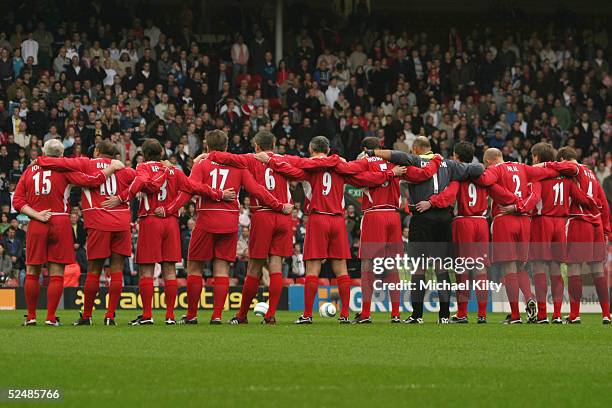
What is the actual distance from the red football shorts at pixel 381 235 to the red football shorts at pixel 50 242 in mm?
4016

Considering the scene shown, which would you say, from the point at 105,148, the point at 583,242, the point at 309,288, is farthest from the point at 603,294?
the point at 105,148

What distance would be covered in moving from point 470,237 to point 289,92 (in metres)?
15.8

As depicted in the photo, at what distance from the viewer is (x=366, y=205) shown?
1611cm

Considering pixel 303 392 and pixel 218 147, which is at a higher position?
pixel 218 147

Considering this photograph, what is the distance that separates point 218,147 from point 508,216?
4378mm

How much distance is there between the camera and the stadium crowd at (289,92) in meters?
27.3

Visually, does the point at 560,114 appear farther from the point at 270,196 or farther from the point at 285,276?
the point at 270,196

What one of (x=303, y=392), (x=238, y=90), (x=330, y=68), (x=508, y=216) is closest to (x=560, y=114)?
(x=330, y=68)

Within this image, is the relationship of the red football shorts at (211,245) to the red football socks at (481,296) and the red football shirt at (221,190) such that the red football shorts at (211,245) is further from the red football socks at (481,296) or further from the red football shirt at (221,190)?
the red football socks at (481,296)

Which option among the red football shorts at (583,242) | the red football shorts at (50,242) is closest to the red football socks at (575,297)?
the red football shorts at (583,242)

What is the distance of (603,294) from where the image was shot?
55.7 feet

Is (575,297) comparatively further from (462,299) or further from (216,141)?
(216,141)

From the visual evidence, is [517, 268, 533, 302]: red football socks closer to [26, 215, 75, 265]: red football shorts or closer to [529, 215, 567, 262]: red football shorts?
[529, 215, 567, 262]: red football shorts

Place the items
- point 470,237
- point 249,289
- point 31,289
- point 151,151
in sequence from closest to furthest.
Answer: point 31,289 → point 249,289 → point 151,151 → point 470,237
